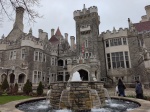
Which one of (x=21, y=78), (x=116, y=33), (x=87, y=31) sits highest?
(x=87, y=31)

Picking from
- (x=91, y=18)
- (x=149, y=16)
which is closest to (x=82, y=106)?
(x=91, y=18)

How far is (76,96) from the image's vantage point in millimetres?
8734

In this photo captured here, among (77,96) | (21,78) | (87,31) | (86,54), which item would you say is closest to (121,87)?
(77,96)

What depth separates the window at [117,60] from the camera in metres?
27.5

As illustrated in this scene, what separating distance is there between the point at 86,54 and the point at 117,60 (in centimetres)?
626

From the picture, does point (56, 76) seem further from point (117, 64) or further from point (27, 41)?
point (117, 64)

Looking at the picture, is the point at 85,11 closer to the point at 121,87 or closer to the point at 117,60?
the point at 117,60

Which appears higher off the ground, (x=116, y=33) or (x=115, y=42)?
(x=116, y=33)

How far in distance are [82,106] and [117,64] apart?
68.0ft

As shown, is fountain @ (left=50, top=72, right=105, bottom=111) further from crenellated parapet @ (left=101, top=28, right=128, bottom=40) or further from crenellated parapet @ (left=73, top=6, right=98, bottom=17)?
crenellated parapet @ (left=73, top=6, right=98, bottom=17)

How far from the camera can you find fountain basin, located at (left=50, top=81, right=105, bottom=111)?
8625mm

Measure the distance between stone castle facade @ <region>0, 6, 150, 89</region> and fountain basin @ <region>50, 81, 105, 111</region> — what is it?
46.2 feet

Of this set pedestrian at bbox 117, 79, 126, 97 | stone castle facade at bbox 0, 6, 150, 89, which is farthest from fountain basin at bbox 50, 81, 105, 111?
stone castle facade at bbox 0, 6, 150, 89

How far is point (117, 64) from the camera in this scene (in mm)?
27703
